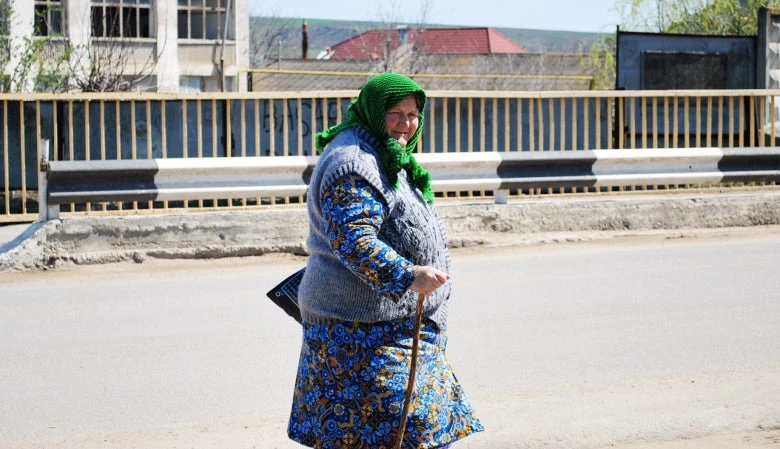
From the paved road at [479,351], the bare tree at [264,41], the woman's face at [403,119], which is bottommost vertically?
the paved road at [479,351]

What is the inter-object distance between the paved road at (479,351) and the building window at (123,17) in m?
24.9

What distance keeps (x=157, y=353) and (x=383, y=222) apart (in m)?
3.46

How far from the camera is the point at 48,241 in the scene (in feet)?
33.2

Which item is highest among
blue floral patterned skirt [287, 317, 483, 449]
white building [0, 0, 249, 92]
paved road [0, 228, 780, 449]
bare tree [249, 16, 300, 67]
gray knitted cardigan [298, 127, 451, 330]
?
bare tree [249, 16, 300, 67]

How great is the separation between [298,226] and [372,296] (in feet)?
21.7

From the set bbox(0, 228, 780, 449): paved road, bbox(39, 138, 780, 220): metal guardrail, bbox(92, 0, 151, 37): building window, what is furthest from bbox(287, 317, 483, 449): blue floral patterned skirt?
bbox(92, 0, 151, 37): building window

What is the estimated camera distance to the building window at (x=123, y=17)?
34.8 metres

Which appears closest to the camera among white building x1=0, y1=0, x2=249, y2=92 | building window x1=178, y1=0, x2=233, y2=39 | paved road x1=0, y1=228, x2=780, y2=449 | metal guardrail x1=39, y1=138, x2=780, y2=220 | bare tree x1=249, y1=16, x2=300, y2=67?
paved road x1=0, y1=228, x2=780, y2=449

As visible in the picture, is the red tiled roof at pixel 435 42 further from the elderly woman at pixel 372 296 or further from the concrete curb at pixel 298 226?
the elderly woman at pixel 372 296

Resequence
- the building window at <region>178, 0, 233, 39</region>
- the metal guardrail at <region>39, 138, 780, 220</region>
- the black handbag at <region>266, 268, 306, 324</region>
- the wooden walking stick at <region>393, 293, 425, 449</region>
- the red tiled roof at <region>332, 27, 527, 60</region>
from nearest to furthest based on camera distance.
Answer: the wooden walking stick at <region>393, 293, 425, 449</region>, the black handbag at <region>266, 268, 306, 324</region>, the metal guardrail at <region>39, 138, 780, 220</region>, the building window at <region>178, 0, 233, 39</region>, the red tiled roof at <region>332, 27, 527, 60</region>

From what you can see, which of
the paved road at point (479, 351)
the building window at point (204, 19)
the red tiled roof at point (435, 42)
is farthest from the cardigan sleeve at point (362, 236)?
the red tiled roof at point (435, 42)

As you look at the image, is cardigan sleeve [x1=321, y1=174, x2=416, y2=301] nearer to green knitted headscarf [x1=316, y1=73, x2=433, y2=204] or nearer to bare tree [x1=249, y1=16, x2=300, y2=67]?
green knitted headscarf [x1=316, y1=73, x2=433, y2=204]

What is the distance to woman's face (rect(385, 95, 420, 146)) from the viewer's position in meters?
4.34

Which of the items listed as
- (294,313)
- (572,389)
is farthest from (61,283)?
(294,313)
